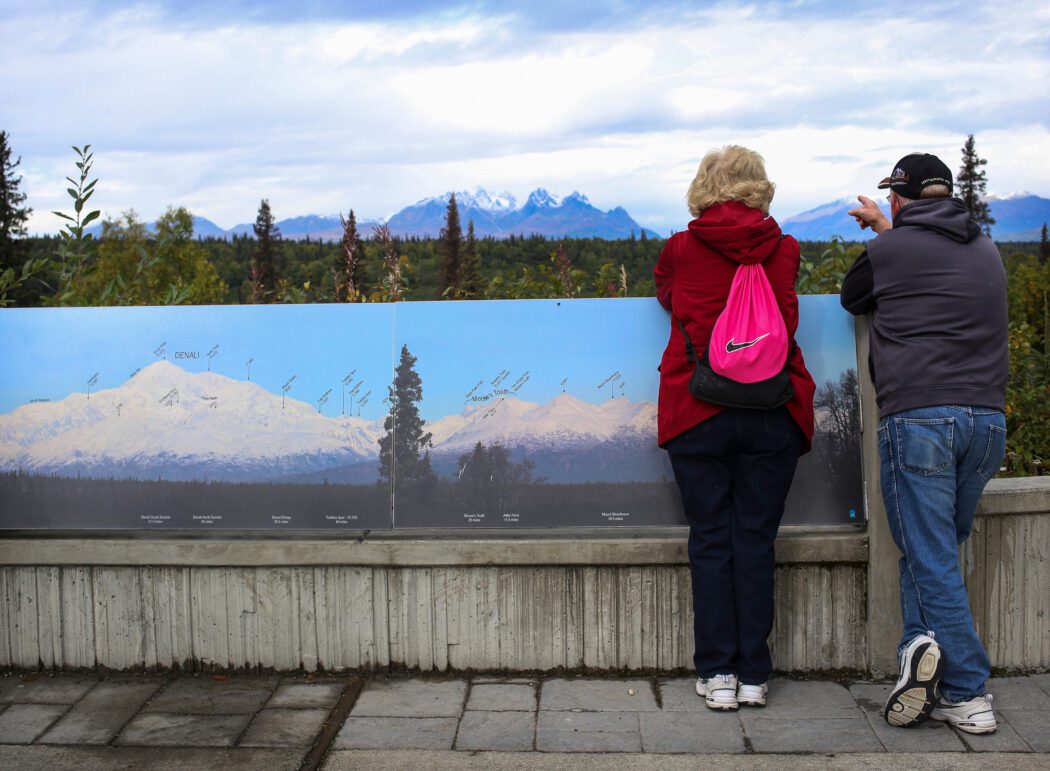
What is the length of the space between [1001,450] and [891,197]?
983 mm

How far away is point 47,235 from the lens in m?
99.8

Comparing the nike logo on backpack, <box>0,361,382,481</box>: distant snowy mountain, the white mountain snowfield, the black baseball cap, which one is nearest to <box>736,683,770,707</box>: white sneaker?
the white mountain snowfield

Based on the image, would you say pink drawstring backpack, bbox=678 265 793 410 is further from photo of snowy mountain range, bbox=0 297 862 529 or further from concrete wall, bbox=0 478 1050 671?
concrete wall, bbox=0 478 1050 671

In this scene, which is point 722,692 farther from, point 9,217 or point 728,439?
point 9,217

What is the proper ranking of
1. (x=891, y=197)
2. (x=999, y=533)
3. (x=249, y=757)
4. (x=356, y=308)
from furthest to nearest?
(x=356, y=308) < (x=999, y=533) < (x=891, y=197) < (x=249, y=757)

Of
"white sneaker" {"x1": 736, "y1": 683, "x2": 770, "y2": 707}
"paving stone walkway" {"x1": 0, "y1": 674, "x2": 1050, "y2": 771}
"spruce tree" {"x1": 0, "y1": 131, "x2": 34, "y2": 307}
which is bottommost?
"paving stone walkway" {"x1": 0, "y1": 674, "x2": 1050, "y2": 771}

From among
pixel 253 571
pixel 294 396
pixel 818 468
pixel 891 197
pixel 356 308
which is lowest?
pixel 253 571

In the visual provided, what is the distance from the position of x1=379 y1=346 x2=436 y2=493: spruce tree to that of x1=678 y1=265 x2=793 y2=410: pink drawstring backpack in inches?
47.0

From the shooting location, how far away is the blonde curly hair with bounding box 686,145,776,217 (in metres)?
3.88

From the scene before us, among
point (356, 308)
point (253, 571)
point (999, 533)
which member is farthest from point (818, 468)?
point (253, 571)

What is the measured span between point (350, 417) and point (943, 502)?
7.50 feet

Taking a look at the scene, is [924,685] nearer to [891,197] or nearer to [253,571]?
[891,197]

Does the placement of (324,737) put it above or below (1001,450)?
below

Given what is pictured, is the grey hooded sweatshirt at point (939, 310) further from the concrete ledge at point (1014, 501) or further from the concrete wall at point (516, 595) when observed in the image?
the concrete wall at point (516, 595)
